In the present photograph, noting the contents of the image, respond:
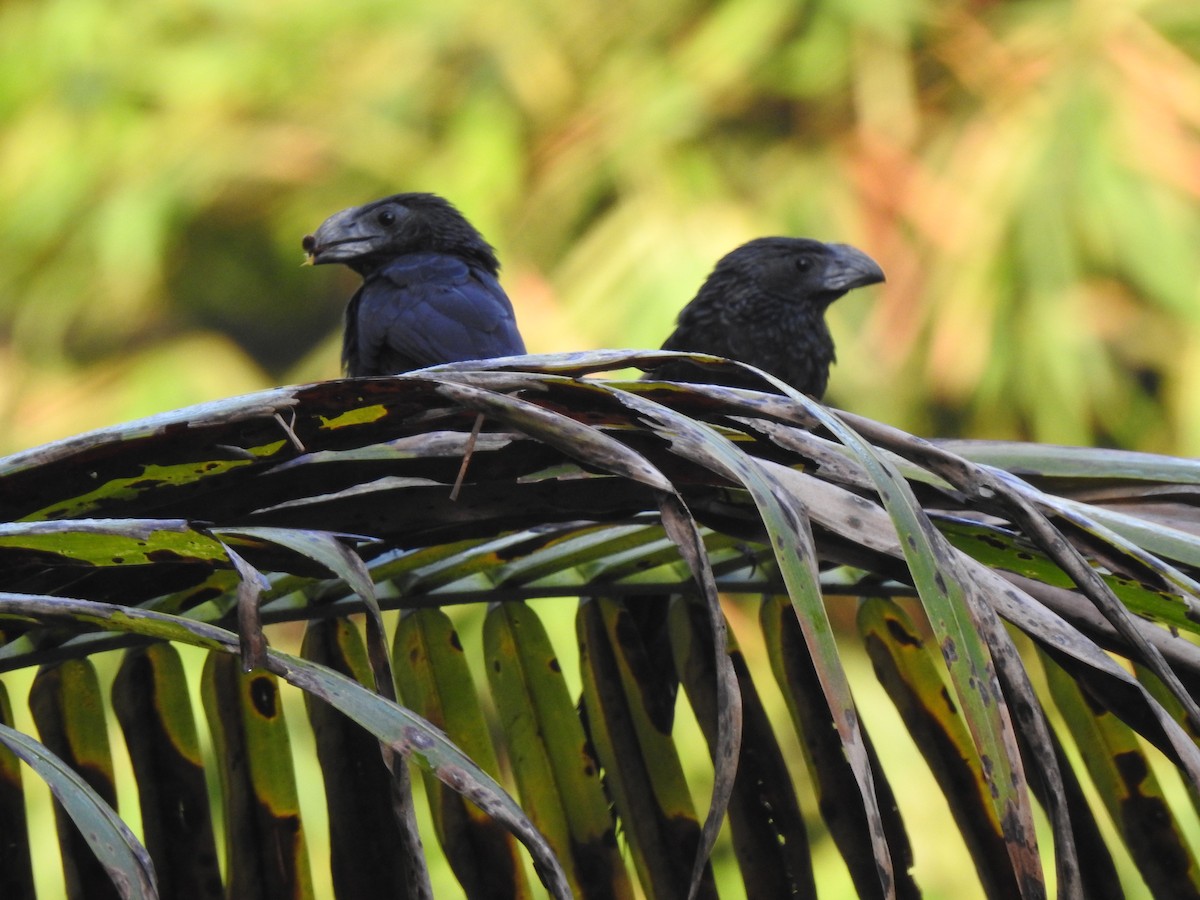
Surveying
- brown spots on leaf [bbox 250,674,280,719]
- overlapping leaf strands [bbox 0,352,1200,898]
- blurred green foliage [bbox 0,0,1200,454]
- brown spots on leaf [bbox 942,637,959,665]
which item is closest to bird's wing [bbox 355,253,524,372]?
overlapping leaf strands [bbox 0,352,1200,898]

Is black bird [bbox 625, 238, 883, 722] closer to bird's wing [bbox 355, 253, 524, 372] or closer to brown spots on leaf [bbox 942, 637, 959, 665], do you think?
bird's wing [bbox 355, 253, 524, 372]

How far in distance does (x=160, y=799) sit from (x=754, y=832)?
573 mm

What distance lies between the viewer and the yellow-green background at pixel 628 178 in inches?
237

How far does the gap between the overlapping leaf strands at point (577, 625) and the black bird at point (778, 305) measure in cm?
147

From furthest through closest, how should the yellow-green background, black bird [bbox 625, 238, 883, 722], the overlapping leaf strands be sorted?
the yellow-green background → black bird [bbox 625, 238, 883, 722] → the overlapping leaf strands

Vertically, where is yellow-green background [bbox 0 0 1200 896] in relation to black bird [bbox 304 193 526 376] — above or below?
above

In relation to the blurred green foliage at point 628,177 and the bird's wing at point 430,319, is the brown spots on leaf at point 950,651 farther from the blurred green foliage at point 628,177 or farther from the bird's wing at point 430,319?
the blurred green foliage at point 628,177

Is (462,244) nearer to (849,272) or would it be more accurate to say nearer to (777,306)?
(777,306)

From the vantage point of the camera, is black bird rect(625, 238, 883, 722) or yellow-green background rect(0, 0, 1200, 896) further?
yellow-green background rect(0, 0, 1200, 896)

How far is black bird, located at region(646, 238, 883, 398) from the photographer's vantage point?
3.04m

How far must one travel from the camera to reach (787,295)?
10.3 ft

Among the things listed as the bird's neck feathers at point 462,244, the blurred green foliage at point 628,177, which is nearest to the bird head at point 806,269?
the bird's neck feathers at point 462,244

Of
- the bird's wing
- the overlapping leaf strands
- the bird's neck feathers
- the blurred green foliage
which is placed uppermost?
the blurred green foliage

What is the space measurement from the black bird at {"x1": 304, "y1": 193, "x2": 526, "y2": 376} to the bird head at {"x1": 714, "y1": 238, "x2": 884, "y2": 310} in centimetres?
59
